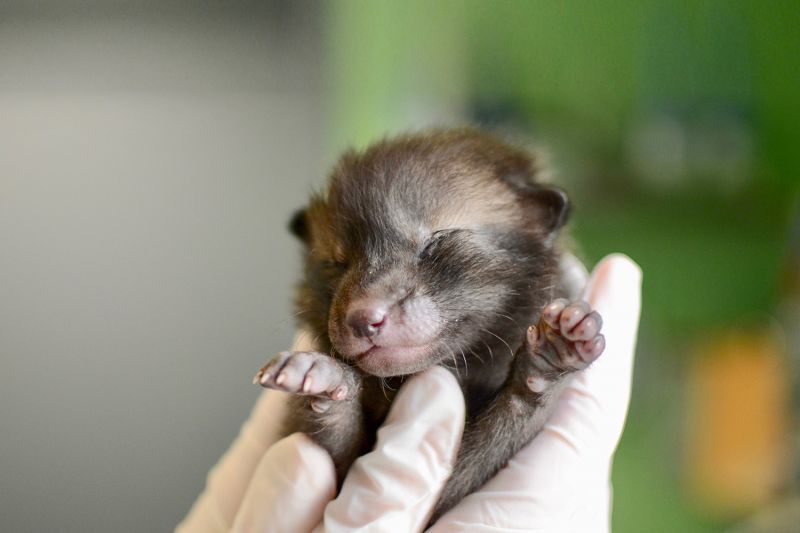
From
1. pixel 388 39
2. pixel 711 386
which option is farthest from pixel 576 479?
pixel 388 39

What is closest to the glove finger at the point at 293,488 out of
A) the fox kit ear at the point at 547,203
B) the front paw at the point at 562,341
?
the front paw at the point at 562,341

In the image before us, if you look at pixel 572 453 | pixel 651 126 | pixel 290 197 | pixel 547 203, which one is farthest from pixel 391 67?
pixel 572 453

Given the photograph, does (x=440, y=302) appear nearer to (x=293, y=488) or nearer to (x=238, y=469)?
(x=293, y=488)

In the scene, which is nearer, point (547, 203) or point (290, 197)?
point (547, 203)

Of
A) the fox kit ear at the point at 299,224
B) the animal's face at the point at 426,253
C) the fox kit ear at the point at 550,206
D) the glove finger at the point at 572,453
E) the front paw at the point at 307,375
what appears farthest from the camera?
the fox kit ear at the point at 299,224

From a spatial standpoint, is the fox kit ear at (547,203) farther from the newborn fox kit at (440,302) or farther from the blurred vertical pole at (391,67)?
the blurred vertical pole at (391,67)

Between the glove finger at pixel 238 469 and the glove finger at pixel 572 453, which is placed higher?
the glove finger at pixel 572 453
